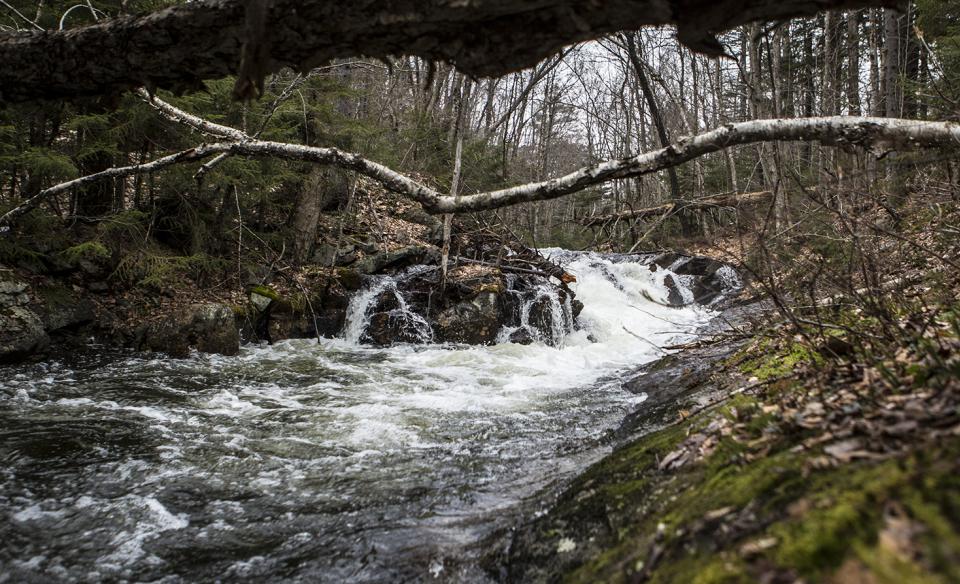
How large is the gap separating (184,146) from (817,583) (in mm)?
10679

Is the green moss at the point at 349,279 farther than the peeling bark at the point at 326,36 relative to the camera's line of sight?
Yes

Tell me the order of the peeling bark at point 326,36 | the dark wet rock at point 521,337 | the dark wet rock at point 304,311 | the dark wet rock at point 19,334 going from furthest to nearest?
1. the dark wet rock at point 521,337
2. the dark wet rock at point 304,311
3. the dark wet rock at point 19,334
4. the peeling bark at point 326,36

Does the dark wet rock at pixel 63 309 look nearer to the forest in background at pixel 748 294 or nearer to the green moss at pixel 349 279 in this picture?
the forest in background at pixel 748 294

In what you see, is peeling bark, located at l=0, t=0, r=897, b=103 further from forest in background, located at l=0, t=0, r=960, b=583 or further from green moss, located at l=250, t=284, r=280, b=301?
green moss, located at l=250, t=284, r=280, b=301

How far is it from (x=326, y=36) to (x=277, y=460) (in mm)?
3796

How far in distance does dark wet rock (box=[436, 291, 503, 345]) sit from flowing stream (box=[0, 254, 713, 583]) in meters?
2.08

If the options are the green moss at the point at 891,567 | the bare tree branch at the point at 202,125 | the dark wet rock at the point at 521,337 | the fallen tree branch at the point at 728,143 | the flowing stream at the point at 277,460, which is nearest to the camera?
the green moss at the point at 891,567

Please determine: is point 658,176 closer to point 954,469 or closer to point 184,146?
point 184,146

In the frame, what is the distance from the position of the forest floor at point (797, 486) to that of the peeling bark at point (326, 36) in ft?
4.99

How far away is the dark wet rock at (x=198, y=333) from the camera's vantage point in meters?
8.79

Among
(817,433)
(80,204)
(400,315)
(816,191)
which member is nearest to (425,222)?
(400,315)

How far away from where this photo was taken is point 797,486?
173 centimetres

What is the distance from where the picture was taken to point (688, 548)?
177 cm

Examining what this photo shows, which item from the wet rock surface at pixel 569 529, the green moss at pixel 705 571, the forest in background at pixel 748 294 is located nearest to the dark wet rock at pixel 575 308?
the forest in background at pixel 748 294
